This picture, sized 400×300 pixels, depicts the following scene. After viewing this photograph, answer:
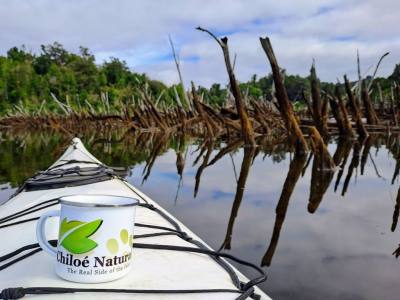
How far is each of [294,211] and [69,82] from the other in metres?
46.2

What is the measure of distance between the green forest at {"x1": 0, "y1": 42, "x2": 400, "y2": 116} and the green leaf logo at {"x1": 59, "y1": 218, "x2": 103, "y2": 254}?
34.6m

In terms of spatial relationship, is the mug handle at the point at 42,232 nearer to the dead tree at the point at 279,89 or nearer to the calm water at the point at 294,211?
the calm water at the point at 294,211

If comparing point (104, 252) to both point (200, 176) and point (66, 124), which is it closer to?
point (200, 176)

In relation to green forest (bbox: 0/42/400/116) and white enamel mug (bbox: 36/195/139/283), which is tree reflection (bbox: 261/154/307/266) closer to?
white enamel mug (bbox: 36/195/139/283)

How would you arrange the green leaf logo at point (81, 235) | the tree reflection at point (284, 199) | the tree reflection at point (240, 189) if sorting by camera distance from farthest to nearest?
the tree reflection at point (240, 189), the tree reflection at point (284, 199), the green leaf logo at point (81, 235)

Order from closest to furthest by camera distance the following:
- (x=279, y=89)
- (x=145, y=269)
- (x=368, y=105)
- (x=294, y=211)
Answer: (x=145, y=269), (x=294, y=211), (x=279, y=89), (x=368, y=105)

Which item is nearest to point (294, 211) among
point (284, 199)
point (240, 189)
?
point (284, 199)

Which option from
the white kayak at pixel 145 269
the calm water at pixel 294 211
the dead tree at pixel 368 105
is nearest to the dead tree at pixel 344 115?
the dead tree at pixel 368 105

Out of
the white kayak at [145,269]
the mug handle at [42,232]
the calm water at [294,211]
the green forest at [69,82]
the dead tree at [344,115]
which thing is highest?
the green forest at [69,82]

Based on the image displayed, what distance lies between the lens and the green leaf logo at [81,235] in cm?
83

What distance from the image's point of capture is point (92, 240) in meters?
0.84

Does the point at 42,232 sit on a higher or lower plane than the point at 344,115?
lower

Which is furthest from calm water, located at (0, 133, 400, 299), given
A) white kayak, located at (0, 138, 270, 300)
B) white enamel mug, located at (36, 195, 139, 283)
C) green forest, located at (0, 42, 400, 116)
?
green forest, located at (0, 42, 400, 116)

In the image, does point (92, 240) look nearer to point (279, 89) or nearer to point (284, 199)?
point (284, 199)
